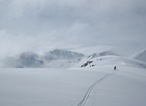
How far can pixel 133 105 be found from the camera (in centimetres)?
1434

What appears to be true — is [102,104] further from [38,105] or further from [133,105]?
[38,105]

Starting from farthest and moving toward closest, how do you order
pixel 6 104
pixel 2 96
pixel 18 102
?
1. pixel 2 96
2. pixel 18 102
3. pixel 6 104

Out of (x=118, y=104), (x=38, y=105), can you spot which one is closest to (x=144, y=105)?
(x=118, y=104)

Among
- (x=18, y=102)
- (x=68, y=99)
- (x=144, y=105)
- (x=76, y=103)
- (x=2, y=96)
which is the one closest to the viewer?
(x=18, y=102)

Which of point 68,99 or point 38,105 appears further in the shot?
point 68,99

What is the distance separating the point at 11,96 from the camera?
1222 cm

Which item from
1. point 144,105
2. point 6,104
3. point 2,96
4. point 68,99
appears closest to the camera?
point 6,104

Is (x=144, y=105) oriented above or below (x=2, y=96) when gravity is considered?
below

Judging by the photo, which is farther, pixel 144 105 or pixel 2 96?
pixel 144 105

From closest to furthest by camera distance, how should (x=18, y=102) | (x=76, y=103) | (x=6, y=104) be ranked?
1. (x=6, y=104)
2. (x=18, y=102)
3. (x=76, y=103)

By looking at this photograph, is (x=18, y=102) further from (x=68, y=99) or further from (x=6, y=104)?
(x=68, y=99)

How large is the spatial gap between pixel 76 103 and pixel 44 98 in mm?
2347

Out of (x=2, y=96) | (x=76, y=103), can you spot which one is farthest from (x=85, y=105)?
(x=2, y=96)

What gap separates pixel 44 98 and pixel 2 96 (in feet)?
9.40
